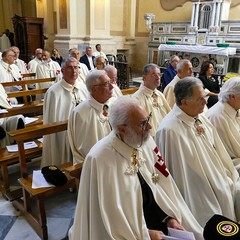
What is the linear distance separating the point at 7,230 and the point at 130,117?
2008mm

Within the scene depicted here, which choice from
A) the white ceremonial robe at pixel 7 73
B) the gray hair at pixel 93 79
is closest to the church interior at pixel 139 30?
the white ceremonial robe at pixel 7 73

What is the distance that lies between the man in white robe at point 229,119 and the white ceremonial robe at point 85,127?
122cm

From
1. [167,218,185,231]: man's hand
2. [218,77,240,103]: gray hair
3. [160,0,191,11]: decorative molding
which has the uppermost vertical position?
[160,0,191,11]: decorative molding

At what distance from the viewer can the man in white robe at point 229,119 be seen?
2.97 m

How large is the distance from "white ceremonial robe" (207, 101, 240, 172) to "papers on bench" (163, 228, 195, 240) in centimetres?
132

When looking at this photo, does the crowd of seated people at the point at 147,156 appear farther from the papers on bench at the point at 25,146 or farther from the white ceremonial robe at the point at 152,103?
the papers on bench at the point at 25,146

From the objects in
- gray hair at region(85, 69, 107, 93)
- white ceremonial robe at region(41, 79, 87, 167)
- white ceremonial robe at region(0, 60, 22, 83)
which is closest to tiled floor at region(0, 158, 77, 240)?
white ceremonial robe at region(41, 79, 87, 167)

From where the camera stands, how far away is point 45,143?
3713 mm

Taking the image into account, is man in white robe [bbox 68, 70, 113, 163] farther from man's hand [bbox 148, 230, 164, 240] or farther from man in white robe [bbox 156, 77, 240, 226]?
man's hand [bbox 148, 230, 164, 240]

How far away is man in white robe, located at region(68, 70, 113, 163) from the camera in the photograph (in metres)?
3.01

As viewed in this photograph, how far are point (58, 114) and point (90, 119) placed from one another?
3.52 ft

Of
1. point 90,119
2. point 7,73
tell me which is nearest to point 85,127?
point 90,119

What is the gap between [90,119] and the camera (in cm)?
303

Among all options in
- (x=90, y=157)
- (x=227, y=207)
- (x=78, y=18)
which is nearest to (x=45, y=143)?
(x=90, y=157)
